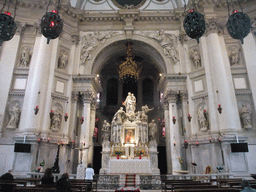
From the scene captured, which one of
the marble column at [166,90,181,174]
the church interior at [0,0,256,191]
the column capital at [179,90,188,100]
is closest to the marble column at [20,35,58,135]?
the church interior at [0,0,256,191]

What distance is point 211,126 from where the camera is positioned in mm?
11945

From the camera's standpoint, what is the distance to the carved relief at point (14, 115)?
1185 cm

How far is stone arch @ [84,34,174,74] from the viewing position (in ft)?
50.5

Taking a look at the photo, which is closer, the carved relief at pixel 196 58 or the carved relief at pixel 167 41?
the carved relief at pixel 196 58

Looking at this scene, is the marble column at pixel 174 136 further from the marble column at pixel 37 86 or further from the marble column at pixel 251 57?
the marble column at pixel 37 86

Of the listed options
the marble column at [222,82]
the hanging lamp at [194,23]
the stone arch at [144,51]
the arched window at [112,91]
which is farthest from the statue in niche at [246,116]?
the arched window at [112,91]

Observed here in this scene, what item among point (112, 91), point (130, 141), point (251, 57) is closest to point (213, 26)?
point (251, 57)

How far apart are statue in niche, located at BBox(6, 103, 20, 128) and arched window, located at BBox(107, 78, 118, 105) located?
1315cm

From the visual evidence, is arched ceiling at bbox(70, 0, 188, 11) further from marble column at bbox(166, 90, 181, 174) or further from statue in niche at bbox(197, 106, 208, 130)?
statue in niche at bbox(197, 106, 208, 130)

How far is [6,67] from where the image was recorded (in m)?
12.6

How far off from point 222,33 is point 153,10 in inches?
236

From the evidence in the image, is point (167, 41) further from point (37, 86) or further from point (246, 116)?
point (37, 86)

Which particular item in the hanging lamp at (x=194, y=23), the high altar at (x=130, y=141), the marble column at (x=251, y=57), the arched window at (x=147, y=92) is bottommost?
the high altar at (x=130, y=141)

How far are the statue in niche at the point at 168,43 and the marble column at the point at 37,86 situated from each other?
8150 millimetres
